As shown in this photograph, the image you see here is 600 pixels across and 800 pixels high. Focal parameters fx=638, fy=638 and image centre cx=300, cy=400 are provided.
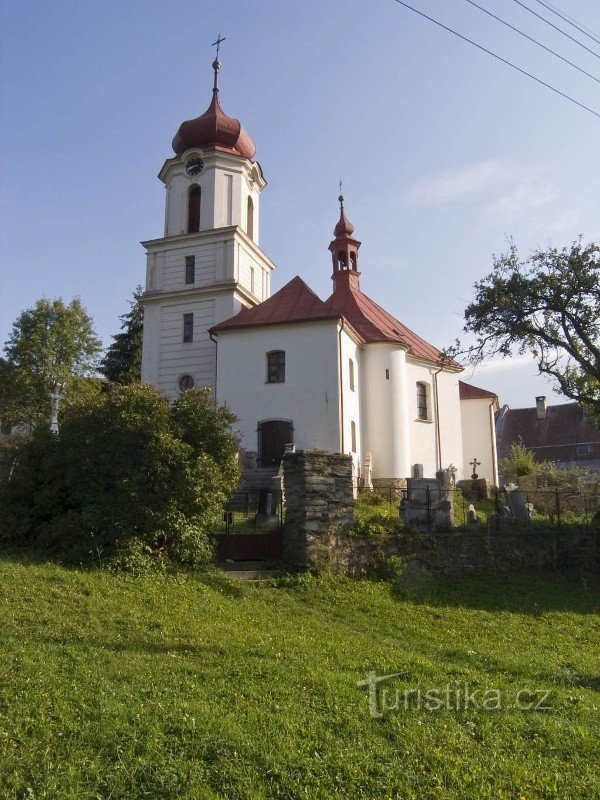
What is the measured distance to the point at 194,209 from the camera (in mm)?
28766

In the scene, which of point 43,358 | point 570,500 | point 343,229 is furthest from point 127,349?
point 570,500

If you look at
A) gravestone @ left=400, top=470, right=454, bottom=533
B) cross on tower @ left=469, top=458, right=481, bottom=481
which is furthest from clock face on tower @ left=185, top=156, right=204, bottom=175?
gravestone @ left=400, top=470, right=454, bottom=533

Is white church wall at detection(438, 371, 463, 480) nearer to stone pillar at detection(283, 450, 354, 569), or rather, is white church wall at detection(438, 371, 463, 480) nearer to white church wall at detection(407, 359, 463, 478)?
white church wall at detection(407, 359, 463, 478)

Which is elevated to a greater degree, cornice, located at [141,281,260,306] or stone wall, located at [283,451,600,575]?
cornice, located at [141,281,260,306]

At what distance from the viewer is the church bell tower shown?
26.4m

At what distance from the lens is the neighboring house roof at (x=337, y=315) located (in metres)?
23.7

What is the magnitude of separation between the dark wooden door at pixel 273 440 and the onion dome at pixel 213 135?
13.4 m

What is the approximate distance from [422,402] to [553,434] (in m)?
25.9

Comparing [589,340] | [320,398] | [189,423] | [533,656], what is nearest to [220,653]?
[533,656]

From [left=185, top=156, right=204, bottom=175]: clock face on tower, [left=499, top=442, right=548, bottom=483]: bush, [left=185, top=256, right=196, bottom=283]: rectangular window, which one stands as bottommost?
[left=499, top=442, right=548, bottom=483]: bush

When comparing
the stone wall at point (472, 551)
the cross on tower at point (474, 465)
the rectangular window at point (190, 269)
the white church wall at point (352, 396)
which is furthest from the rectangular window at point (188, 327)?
the stone wall at point (472, 551)

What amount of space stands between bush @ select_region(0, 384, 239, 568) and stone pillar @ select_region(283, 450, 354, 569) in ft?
4.23

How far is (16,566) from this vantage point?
33.1 feet

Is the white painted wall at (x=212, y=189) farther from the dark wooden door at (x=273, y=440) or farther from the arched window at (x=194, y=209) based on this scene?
the dark wooden door at (x=273, y=440)
